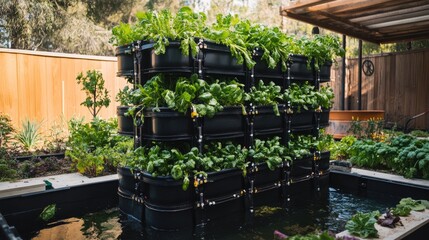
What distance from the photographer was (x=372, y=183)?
184 inches

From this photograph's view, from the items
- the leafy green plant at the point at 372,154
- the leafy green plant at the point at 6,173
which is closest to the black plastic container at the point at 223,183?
the leafy green plant at the point at 372,154

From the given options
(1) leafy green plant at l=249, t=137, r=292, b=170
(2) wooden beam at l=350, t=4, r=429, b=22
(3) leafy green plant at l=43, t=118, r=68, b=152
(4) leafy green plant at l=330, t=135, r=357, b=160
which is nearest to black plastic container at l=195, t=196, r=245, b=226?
(1) leafy green plant at l=249, t=137, r=292, b=170

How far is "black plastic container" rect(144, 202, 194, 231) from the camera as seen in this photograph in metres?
3.39

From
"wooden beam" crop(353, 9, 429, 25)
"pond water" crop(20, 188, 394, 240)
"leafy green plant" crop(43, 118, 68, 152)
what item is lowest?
"pond water" crop(20, 188, 394, 240)

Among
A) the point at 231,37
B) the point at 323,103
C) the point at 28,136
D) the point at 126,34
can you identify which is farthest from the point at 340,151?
the point at 28,136

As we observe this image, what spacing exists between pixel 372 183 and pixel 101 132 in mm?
4249

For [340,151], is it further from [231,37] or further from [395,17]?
[231,37]

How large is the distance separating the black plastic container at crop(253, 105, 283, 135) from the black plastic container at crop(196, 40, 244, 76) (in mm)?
549

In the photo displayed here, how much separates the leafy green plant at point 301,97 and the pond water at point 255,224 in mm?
1278

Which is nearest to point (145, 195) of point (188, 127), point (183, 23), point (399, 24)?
point (188, 127)

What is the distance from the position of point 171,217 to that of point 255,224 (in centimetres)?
91

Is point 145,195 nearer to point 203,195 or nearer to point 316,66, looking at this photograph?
point 203,195

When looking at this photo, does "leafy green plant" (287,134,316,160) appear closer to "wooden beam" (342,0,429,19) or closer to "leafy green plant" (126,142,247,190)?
"leafy green plant" (126,142,247,190)

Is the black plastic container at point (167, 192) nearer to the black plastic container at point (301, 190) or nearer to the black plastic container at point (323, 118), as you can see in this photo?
the black plastic container at point (301, 190)
